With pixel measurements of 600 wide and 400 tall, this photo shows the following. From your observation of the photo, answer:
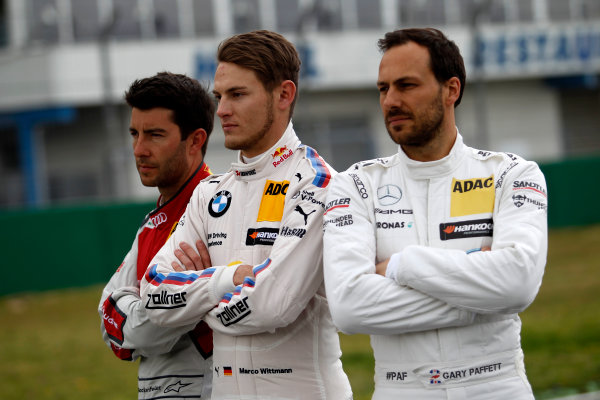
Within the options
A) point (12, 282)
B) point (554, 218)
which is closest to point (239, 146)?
point (12, 282)

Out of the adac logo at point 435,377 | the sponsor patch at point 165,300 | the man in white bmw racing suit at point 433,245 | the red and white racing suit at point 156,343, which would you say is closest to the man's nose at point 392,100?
the man in white bmw racing suit at point 433,245

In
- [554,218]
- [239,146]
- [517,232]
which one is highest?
[239,146]

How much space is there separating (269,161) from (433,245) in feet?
2.78

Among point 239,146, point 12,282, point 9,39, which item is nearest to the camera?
point 239,146

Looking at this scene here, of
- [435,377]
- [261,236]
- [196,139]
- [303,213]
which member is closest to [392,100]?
[303,213]

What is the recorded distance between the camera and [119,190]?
25.0m

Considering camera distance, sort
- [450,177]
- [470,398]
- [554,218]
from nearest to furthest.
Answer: [470,398] < [450,177] < [554,218]

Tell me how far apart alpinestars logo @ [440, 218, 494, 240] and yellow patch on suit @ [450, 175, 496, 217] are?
38mm

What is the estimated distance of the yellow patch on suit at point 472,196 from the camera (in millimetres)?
3408

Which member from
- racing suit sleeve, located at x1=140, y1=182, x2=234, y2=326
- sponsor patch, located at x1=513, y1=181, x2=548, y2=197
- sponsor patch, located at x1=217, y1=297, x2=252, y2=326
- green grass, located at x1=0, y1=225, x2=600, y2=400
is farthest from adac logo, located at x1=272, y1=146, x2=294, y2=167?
green grass, located at x1=0, y1=225, x2=600, y2=400

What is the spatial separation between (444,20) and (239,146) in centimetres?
2749

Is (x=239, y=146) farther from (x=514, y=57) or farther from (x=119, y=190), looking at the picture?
(x=514, y=57)

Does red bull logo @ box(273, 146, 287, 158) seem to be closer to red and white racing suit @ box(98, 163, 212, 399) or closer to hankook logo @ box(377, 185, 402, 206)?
hankook logo @ box(377, 185, 402, 206)

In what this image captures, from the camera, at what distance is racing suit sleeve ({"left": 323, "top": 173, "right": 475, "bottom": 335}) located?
3.26m
